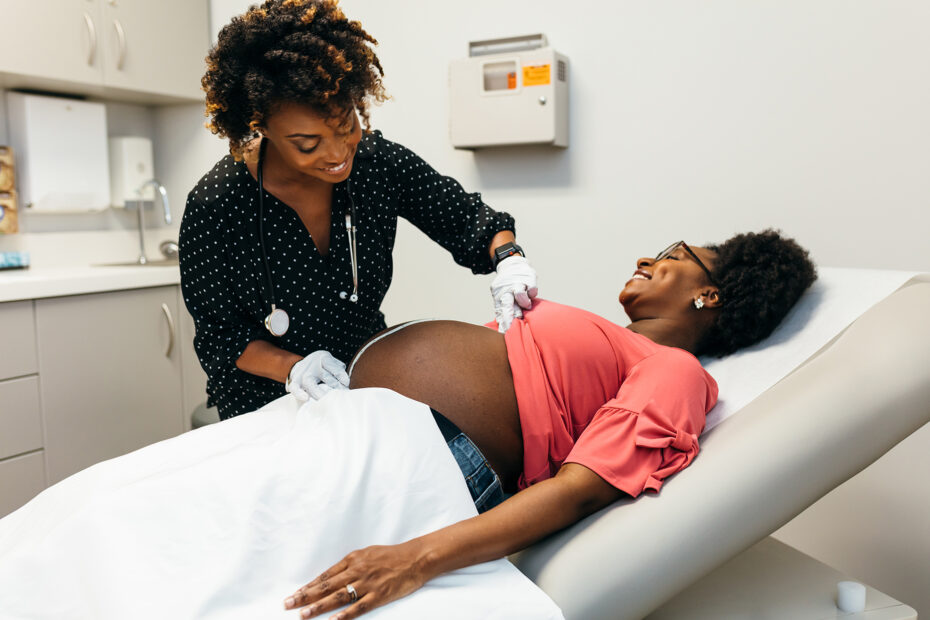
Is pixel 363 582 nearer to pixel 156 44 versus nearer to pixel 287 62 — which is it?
pixel 287 62

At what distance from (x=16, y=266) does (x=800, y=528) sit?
264cm

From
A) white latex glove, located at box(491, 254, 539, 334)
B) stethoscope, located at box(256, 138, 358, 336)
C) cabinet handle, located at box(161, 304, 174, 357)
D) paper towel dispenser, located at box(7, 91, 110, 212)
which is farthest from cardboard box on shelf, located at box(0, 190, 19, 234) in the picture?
white latex glove, located at box(491, 254, 539, 334)

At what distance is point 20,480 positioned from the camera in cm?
221

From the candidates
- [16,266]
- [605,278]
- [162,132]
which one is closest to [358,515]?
[605,278]

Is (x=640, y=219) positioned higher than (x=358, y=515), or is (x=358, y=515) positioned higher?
(x=640, y=219)

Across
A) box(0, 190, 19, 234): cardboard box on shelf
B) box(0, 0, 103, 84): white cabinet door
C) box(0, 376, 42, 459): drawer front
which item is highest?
box(0, 0, 103, 84): white cabinet door

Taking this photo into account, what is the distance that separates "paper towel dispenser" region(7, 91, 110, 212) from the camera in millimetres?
2537

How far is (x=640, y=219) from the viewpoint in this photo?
6.66ft

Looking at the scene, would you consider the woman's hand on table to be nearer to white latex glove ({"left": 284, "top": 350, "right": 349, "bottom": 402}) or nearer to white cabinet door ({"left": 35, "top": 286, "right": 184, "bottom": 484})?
white latex glove ({"left": 284, "top": 350, "right": 349, "bottom": 402})

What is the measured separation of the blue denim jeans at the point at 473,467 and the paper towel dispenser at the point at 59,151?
2139mm

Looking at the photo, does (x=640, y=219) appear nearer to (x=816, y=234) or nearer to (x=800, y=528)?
(x=816, y=234)

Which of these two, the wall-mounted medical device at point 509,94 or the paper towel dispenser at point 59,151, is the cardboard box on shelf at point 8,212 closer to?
the paper towel dispenser at point 59,151

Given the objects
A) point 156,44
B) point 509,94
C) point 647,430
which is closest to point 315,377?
point 647,430

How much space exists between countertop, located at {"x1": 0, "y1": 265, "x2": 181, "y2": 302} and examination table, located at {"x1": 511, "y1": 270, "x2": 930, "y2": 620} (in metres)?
1.73
